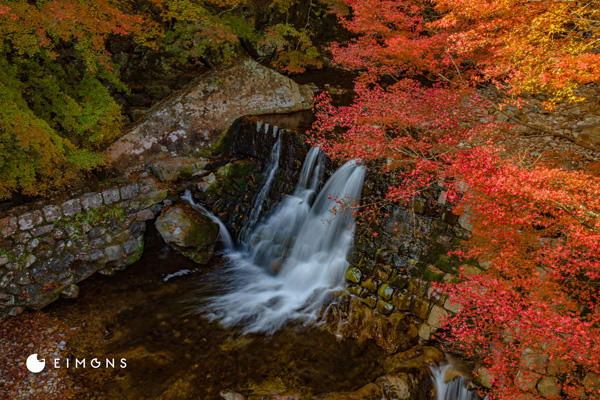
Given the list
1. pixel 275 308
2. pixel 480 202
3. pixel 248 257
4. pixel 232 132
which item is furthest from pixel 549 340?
pixel 232 132

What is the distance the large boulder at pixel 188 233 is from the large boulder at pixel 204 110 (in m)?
2.38

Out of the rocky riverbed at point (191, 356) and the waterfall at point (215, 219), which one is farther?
the waterfall at point (215, 219)

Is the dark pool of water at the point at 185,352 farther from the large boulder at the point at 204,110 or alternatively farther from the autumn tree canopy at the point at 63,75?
the large boulder at the point at 204,110

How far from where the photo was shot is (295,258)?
7484 mm

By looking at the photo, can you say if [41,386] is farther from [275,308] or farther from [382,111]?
[382,111]

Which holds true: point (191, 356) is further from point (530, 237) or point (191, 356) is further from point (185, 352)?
point (530, 237)

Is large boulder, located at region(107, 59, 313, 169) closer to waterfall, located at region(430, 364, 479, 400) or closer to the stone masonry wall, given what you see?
the stone masonry wall

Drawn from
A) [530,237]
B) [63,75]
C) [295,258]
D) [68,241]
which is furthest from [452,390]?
[63,75]

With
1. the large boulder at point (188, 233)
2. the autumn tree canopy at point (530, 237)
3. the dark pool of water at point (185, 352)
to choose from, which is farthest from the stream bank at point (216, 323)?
the autumn tree canopy at point (530, 237)

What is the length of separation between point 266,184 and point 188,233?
256 centimetres

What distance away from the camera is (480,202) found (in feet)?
15.0

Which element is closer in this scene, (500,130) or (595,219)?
(595,219)

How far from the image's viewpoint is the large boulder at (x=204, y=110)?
29.6 ft

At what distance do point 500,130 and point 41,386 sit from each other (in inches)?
356
